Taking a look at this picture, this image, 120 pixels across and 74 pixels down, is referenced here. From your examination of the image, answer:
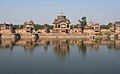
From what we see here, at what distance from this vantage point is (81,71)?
1673cm

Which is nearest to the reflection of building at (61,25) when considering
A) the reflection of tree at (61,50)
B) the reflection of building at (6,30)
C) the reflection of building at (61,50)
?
the reflection of building at (6,30)

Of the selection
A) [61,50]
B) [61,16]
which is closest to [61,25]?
[61,16]

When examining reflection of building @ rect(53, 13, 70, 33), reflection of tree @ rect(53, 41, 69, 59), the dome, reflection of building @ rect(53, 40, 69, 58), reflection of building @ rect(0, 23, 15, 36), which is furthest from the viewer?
the dome

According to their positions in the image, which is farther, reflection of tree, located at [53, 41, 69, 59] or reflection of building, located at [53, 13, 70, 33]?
reflection of building, located at [53, 13, 70, 33]

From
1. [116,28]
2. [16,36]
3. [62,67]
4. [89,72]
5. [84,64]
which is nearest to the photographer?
[89,72]

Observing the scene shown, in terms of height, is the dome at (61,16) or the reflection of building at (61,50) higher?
the dome at (61,16)

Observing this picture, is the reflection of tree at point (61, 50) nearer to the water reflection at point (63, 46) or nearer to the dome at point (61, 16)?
the water reflection at point (63, 46)

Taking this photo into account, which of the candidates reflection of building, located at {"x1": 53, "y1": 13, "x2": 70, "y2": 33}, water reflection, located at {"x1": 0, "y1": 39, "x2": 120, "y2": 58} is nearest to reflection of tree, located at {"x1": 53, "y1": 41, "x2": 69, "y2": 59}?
water reflection, located at {"x1": 0, "y1": 39, "x2": 120, "y2": 58}

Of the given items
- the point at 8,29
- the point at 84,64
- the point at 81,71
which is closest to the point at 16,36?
the point at 8,29

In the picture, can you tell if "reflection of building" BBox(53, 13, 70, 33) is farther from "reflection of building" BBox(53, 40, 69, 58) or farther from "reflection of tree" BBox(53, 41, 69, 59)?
"reflection of tree" BBox(53, 41, 69, 59)

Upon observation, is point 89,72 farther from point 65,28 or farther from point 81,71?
point 65,28

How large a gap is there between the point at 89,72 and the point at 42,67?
3116 millimetres

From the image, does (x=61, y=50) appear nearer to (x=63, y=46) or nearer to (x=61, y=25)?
(x=63, y=46)

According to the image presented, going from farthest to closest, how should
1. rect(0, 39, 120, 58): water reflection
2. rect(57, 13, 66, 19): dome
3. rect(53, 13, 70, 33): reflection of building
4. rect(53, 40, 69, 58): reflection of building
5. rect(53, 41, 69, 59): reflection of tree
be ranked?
rect(57, 13, 66, 19): dome < rect(53, 13, 70, 33): reflection of building < rect(0, 39, 120, 58): water reflection < rect(53, 40, 69, 58): reflection of building < rect(53, 41, 69, 59): reflection of tree
